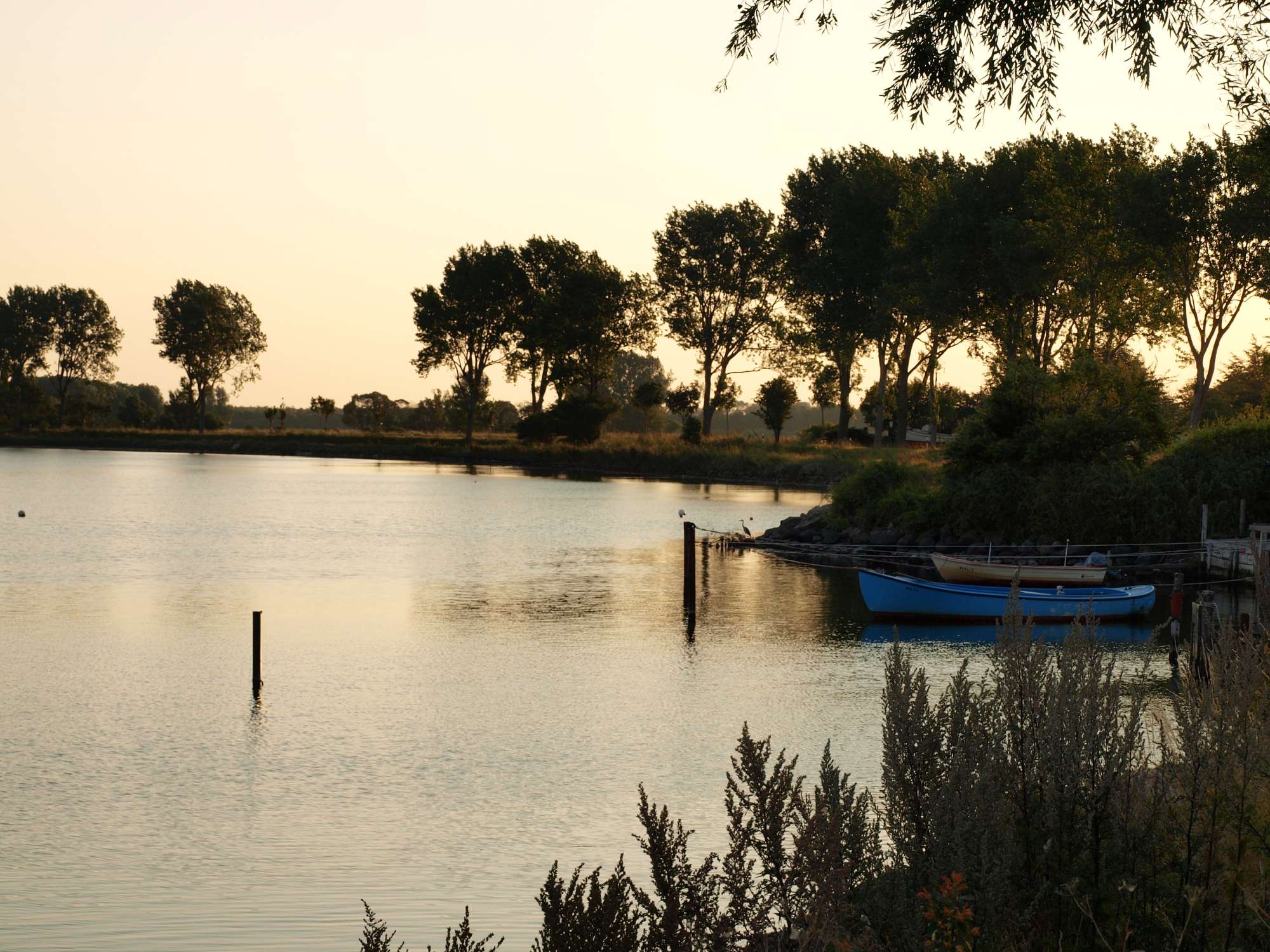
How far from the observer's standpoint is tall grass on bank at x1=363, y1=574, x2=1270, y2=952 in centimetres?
639

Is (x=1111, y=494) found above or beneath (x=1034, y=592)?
above

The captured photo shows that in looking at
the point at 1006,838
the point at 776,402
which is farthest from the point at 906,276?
the point at 1006,838

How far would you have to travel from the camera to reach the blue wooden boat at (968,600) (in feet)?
→ 96.6

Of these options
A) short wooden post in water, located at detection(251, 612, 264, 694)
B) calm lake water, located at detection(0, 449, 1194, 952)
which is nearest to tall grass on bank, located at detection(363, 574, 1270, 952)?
calm lake water, located at detection(0, 449, 1194, 952)

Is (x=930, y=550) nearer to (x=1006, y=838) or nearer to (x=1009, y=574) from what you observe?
(x=1009, y=574)

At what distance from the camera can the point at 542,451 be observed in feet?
342

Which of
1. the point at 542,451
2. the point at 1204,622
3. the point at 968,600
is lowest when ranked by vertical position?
the point at 968,600

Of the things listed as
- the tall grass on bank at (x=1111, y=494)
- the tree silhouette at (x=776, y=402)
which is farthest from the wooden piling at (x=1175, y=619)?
the tree silhouette at (x=776, y=402)

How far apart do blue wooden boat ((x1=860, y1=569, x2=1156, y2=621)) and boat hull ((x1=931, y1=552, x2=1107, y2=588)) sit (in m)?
2.22

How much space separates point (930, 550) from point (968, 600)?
10095mm

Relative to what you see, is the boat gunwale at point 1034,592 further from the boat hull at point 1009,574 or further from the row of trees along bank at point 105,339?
the row of trees along bank at point 105,339

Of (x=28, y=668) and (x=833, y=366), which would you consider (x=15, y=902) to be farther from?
(x=833, y=366)

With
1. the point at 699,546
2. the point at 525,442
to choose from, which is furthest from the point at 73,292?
the point at 699,546

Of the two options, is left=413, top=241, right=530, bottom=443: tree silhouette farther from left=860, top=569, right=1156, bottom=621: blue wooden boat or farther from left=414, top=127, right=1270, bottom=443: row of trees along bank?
left=860, top=569, right=1156, bottom=621: blue wooden boat
